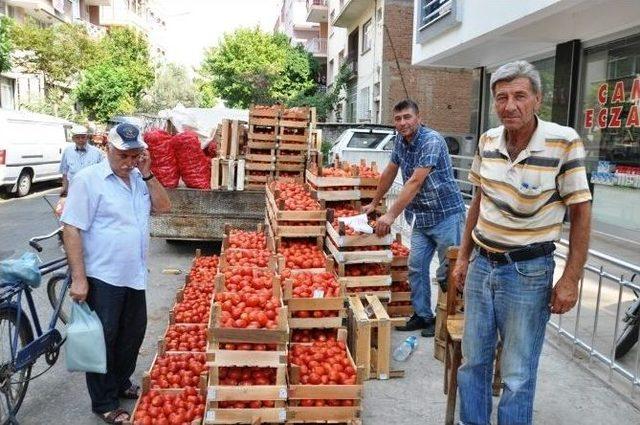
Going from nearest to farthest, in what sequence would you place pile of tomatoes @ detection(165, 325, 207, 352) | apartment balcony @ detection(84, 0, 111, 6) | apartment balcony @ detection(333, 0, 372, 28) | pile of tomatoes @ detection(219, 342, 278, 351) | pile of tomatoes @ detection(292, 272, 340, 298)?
pile of tomatoes @ detection(219, 342, 278, 351), pile of tomatoes @ detection(292, 272, 340, 298), pile of tomatoes @ detection(165, 325, 207, 352), apartment balcony @ detection(333, 0, 372, 28), apartment balcony @ detection(84, 0, 111, 6)

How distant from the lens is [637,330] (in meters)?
4.57

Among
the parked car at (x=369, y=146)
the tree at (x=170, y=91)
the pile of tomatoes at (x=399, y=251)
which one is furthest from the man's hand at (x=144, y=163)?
the tree at (x=170, y=91)

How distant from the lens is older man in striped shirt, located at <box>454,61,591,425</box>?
281cm

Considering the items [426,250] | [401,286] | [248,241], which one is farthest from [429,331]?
[248,241]

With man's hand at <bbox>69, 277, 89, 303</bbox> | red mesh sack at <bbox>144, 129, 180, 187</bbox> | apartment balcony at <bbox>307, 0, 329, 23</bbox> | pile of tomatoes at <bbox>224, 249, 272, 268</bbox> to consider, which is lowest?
pile of tomatoes at <bbox>224, 249, 272, 268</bbox>

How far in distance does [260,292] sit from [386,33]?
21751mm

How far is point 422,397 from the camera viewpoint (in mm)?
4336

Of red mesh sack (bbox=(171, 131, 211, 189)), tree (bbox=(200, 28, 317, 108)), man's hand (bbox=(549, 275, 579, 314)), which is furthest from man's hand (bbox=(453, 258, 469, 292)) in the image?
tree (bbox=(200, 28, 317, 108))

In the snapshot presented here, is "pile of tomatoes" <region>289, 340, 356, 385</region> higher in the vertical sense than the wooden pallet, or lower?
lower

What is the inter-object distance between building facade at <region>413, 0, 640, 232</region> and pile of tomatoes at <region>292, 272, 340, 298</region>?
6.13 metres

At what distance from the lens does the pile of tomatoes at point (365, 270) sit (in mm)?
5492

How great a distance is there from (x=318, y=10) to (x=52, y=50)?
1820 cm

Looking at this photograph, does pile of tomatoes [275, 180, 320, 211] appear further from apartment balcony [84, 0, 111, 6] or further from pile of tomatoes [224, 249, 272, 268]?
apartment balcony [84, 0, 111, 6]

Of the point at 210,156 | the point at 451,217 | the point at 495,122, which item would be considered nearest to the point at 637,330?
the point at 451,217
